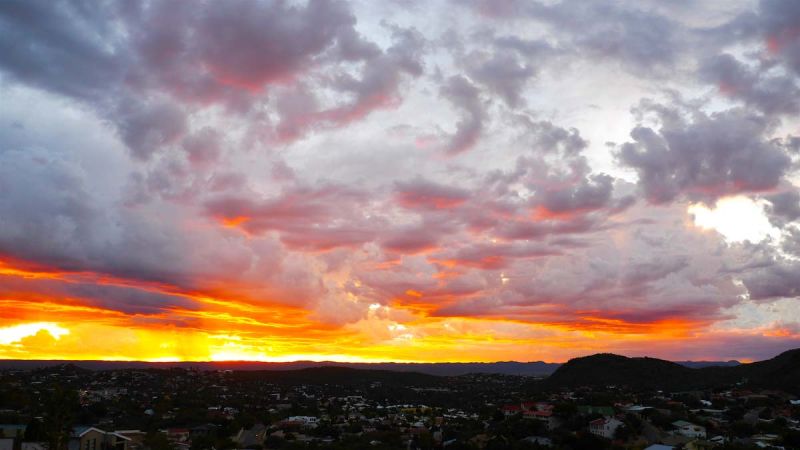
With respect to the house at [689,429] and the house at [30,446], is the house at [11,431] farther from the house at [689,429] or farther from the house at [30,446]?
the house at [689,429]

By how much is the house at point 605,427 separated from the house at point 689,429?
5614 millimetres

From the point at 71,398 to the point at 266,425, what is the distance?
3850cm

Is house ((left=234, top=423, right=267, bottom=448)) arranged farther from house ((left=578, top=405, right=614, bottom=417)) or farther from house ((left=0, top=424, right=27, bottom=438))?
house ((left=578, top=405, right=614, bottom=417))

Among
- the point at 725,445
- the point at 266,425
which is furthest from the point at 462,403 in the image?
the point at 725,445

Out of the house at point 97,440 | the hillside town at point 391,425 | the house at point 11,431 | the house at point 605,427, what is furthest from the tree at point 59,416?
the house at point 605,427

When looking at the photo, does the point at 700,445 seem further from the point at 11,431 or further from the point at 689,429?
the point at 11,431

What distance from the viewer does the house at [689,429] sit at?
6232cm

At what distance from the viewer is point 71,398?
38875 mm

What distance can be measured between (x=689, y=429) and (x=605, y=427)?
8490mm

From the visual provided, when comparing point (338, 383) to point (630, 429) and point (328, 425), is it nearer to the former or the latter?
point (328, 425)

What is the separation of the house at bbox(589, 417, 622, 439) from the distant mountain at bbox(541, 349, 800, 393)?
216 feet

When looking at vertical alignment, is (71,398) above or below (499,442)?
above

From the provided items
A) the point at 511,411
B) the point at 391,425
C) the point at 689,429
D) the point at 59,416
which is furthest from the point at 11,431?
the point at 689,429

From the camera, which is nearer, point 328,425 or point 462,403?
point 328,425
